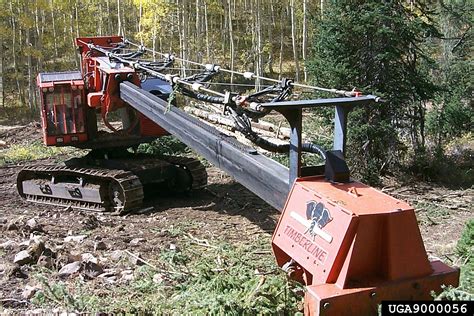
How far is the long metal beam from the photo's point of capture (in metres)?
4.91

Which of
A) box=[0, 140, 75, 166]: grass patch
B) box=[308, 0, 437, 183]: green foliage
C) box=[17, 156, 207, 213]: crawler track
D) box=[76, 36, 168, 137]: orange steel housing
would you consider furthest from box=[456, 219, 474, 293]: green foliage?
box=[0, 140, 75, 166]: grass patch

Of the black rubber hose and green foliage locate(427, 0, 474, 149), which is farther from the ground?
the black rubber hose

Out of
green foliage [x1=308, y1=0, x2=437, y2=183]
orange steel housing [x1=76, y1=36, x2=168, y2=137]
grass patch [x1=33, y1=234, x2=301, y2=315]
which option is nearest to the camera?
grass patch [x1=33, y1=234, x2=301, y2=315]

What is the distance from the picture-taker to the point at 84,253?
7.65m

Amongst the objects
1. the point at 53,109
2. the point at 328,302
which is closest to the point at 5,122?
the point at 53,109

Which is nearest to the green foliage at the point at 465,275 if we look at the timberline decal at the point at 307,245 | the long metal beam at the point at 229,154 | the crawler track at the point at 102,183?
the timberline decal at the point at 307,245

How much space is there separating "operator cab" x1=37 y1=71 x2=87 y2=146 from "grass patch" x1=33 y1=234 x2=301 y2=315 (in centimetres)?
405

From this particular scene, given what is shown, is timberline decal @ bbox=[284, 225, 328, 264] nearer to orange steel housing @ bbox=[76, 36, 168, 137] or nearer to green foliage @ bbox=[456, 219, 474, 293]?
green foliage @ bbox=[456, 219, 474, 293]

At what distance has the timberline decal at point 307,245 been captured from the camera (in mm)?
3920

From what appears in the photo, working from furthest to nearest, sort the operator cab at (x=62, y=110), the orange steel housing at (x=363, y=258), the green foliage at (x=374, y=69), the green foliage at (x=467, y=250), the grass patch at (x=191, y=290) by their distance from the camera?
the green foliage at (x=374, y=69)
the operator cab at (x=62, y=110)
the green foliage at (x=467, y=250)
the grass patch at (x=191, y=290)
the orange steel housing at (x=363, y=258)

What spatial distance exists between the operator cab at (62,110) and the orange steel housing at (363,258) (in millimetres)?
7400

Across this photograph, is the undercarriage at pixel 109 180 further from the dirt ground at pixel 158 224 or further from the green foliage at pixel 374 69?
the green foliage at pixel 374 69

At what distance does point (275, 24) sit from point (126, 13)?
11.1 m

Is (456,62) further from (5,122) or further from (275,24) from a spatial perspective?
(275,24)
